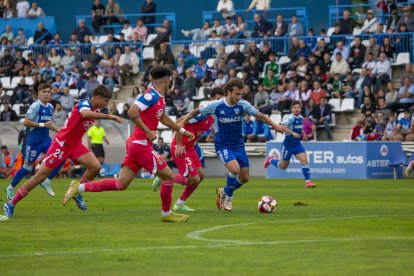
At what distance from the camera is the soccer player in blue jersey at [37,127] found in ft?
68.2

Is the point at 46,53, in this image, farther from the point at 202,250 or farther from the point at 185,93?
the point at 202,250

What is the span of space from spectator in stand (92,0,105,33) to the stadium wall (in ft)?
8.23

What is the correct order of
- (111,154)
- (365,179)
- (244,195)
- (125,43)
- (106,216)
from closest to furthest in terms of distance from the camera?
1. (106,216)
2. (244,195)
3. (365,179)
4. (111,154)
5. (125,43)

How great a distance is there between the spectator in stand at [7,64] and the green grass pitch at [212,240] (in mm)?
24858

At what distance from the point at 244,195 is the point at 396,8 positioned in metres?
17.9

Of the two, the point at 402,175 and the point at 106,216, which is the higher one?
the point at 106,216

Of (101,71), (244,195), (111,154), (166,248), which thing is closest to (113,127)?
(111,154)

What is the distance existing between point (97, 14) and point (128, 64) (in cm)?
389

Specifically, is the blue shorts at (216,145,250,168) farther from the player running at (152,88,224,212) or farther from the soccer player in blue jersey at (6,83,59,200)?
the soccer player in blue jersey at (6,83,59,200)

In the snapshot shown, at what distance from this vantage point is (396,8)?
38.7 meters

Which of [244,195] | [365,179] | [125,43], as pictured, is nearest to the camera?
[244,195]

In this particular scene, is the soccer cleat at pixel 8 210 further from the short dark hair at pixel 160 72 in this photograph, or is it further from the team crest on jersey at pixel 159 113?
the short dark hair at pixel 160 72

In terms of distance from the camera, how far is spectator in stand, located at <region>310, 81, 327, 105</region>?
35.8 metres

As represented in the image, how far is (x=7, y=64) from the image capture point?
45062 mm
